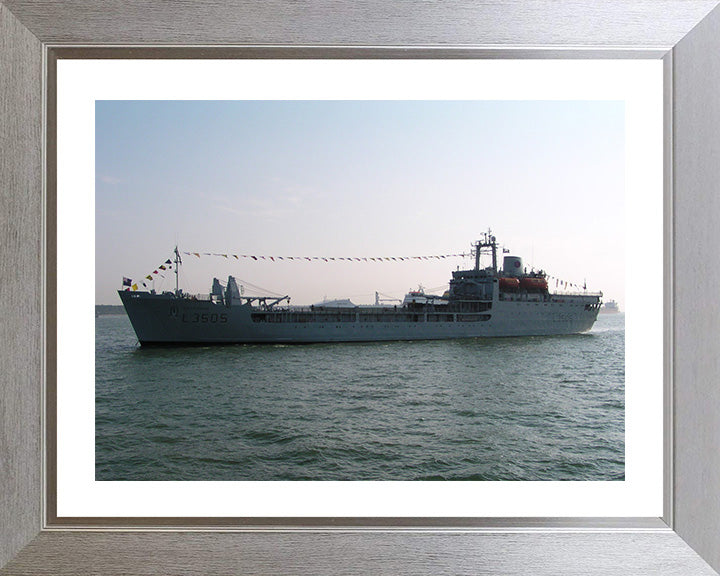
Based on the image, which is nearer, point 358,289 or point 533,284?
point 358,289

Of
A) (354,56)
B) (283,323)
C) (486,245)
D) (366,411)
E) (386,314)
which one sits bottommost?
(366,411)

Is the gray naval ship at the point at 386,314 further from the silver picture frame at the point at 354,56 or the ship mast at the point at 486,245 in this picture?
the silver picture frame at the point at 354,56

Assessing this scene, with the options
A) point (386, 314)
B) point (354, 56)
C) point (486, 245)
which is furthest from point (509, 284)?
point (354, 56)

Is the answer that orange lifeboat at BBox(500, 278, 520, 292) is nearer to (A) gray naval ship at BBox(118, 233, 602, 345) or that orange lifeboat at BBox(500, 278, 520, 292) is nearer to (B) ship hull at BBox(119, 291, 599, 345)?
(A) gray naval ship at BBox(118, 233, 602, 345)

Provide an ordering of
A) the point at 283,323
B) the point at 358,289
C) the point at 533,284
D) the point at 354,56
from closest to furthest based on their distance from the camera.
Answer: the point at 354,56, the point at 358,289, the point at 283,323, the point at 533,284

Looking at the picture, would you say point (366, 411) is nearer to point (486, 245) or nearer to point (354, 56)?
point (486, 245)

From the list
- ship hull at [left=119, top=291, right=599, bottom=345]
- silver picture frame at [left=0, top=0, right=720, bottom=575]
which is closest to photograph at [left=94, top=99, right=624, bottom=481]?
ship hull at [left=119, top=291, right=599, bottom=345]

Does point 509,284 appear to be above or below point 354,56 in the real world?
below
